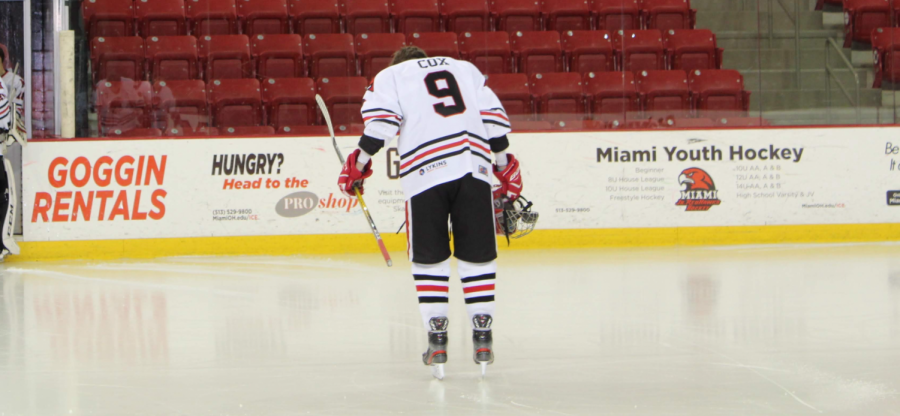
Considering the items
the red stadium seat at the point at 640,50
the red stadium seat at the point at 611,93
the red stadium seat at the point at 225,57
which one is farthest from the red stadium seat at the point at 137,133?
the red stadium seat at the point at 640,50

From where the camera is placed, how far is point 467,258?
3.12 m

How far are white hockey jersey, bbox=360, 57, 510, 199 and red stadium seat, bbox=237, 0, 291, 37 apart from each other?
587 centimetres

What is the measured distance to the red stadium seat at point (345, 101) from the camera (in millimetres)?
8211

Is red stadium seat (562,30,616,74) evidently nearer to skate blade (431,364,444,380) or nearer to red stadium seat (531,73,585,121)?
red stadium seat (531,73,585,121)

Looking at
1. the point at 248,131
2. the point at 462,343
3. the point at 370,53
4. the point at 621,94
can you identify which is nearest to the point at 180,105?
the point at 248,131

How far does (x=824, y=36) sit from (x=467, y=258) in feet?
21.7

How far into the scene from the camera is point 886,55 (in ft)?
28.3

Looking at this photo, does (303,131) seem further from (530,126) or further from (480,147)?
(480,147)

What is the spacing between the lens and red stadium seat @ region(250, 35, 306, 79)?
27.6 ft

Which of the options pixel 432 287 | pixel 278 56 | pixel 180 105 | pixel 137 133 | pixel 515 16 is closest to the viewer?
pixel 432 287

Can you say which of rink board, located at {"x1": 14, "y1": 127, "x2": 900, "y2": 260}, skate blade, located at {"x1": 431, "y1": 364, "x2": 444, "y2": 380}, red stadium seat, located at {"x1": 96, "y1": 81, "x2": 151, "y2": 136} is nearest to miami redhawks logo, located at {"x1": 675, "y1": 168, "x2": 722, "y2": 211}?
rink board, located at {"x1": 14, "y1": 127, "x2": 900, "y2": 260}

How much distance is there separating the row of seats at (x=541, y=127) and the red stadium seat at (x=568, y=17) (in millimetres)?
1407

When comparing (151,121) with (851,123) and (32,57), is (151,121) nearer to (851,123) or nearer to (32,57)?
(32,57)

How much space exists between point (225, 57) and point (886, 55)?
234 inches
